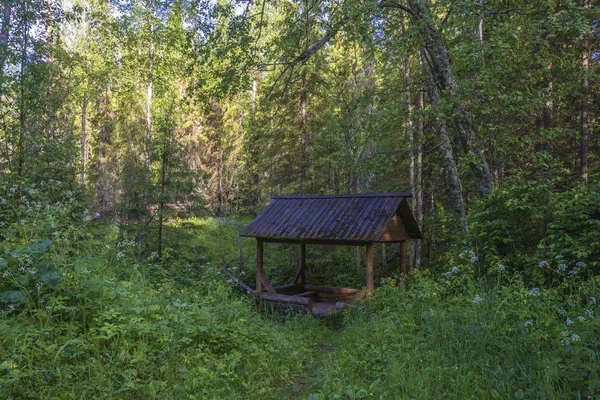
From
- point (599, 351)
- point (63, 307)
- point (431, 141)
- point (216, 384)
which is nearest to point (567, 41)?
point (431, 141)

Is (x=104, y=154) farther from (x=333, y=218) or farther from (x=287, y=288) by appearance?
(x=333, y=218)

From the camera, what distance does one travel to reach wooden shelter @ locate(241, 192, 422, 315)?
10336mm

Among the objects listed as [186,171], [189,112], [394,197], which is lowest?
[394,197]

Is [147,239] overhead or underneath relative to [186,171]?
underneath

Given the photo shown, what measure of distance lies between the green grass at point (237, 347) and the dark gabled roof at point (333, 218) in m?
4.43

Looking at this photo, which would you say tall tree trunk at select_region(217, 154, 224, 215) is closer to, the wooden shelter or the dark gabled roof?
the wooden shelter

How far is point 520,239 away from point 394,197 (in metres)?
4.73

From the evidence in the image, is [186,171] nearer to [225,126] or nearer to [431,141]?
[431,141]

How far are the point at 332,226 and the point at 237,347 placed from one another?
6.03m

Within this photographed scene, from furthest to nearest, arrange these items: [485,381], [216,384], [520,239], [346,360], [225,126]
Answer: [225,126] < [520,239] < [346,360] < [216,384] < [485,381]

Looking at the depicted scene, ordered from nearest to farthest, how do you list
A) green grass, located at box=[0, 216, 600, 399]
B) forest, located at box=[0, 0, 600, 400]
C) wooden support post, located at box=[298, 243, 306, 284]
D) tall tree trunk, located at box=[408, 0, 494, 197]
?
green grass, located at box=[0, 216, 600, 399]
forest, located at box=[0, 0, 600, 400]
tall tree trunk, located at box=[408, 0, 494, 197]
wooden support post, located at box=[298, 243, 306, 284]

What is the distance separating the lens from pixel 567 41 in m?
12.7

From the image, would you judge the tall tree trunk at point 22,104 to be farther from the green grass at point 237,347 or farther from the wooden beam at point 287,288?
the wooden beam at point 287,288

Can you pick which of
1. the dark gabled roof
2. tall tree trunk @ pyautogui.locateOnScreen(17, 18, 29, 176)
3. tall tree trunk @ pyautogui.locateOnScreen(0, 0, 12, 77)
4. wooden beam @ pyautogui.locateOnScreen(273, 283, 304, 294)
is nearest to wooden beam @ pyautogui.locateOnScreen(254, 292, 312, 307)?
wooden beam @ pyautogui.locateOnScreen(273, 283, 304, 294)
